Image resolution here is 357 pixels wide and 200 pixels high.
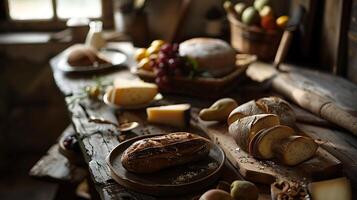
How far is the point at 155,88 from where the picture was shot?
6.58ft

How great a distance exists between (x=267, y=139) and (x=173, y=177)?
0.29m

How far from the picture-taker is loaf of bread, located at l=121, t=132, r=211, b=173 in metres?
1.43

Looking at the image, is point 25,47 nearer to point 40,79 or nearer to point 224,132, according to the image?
point 40,79

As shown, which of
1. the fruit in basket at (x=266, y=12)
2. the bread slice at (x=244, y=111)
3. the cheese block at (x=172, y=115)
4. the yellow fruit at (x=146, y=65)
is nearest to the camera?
the bread slice at (x=244, y=111)

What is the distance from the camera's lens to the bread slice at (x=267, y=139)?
1504mm

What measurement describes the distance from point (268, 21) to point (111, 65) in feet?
2.44

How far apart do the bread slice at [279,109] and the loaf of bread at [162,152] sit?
30 cm

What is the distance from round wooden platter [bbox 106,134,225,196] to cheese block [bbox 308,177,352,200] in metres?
0.27

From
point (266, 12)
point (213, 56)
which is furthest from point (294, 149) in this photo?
point (266, 12)

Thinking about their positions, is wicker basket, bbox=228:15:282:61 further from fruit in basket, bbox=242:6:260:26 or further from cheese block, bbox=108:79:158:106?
cheese block, bbox=108:79:158:106

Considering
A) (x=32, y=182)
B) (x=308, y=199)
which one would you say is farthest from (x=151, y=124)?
(x=32, y=182)

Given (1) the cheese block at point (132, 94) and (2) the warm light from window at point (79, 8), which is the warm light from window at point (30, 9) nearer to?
(2) the warm light from window at point (79, 8)

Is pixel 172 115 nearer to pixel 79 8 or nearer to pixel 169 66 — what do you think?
pixel 169 66

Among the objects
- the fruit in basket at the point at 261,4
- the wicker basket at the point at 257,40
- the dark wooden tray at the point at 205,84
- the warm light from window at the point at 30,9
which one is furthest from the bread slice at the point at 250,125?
the warm light from window at the point at 30,9
